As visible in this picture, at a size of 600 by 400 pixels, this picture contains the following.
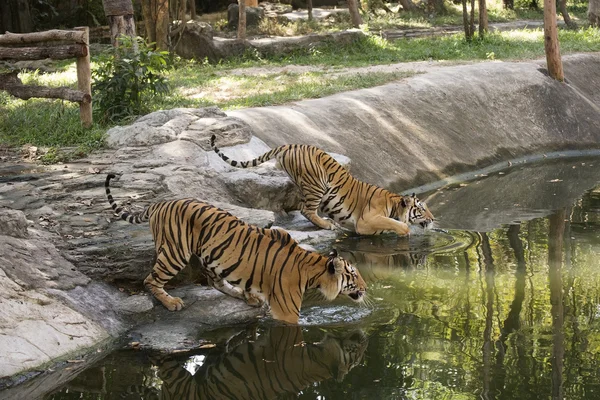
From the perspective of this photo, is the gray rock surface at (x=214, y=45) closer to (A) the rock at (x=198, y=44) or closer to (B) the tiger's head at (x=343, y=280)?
(A) the rock at (x=198, y=44)

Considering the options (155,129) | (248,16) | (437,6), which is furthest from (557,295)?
(437,6)

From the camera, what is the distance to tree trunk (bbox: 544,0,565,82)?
16.3 metres

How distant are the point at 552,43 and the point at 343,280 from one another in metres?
11.2

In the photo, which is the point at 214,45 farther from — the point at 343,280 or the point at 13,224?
the point at 343,280

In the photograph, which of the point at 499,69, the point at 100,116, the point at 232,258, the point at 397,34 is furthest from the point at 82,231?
the point at 397,34

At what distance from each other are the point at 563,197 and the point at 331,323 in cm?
612

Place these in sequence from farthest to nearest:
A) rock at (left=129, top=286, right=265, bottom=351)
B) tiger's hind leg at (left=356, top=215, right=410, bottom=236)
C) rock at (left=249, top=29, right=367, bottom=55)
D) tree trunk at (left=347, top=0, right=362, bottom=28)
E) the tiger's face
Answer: tree trunk at (left=347, top=0, right=362, bottom=28), rock at (left=249, top=29, right=367, bottom=55), tiger's hind leg at (left=356, top=215, right=410, bottom=236), the tiger's face, rock at (left=129, top=286, right=265, bottom=351)

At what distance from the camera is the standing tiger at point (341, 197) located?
31.1 ft

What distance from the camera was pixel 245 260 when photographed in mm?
6730

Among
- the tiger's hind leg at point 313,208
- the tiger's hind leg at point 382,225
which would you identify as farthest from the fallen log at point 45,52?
the tiger's hind leg at point 382,225

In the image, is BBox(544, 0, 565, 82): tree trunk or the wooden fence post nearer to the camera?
the wooden fence post

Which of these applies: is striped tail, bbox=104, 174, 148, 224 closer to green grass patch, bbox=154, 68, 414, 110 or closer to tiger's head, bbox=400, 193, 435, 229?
tiger's head, bbox=400, 193, 435, 229

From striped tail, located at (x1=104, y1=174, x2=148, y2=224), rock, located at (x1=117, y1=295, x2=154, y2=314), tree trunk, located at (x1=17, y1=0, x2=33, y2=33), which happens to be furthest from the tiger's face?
tree trunk, located at (x1=17, y1=0, x2=33, y2=33)

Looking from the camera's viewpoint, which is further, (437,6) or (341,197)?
(437,6)
